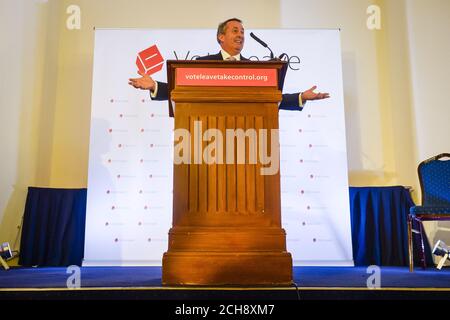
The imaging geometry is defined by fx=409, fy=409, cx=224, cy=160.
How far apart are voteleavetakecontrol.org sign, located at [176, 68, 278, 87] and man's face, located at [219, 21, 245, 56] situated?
0.49 m

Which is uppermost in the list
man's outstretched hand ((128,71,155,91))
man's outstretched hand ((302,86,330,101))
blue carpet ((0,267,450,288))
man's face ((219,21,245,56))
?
man's face ((219,21,245,56))

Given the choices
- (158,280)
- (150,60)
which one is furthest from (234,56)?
(150,60)

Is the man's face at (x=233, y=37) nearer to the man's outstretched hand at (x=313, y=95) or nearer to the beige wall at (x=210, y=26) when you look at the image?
the man's outstretched hand at (x=313, y=95)

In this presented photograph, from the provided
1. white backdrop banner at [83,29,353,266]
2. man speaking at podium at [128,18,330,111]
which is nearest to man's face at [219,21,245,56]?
man speaking at podium at [128,18,330,111]

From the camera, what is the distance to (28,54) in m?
4.39

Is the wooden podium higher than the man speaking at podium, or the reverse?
the man speaking at podium

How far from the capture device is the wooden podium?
6.04ft

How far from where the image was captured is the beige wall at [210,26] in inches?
166

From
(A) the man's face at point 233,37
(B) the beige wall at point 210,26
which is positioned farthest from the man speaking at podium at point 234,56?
(B) the beige wall at point 210,26

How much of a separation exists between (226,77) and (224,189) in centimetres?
55

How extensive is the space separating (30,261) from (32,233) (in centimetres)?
27

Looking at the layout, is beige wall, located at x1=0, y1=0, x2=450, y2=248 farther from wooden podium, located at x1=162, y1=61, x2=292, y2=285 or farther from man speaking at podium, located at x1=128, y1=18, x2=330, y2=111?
wooden podium, located at x1=162, y1=61, x2=292, y2=285

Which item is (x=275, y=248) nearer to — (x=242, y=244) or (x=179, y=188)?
(x=242, y=244)
